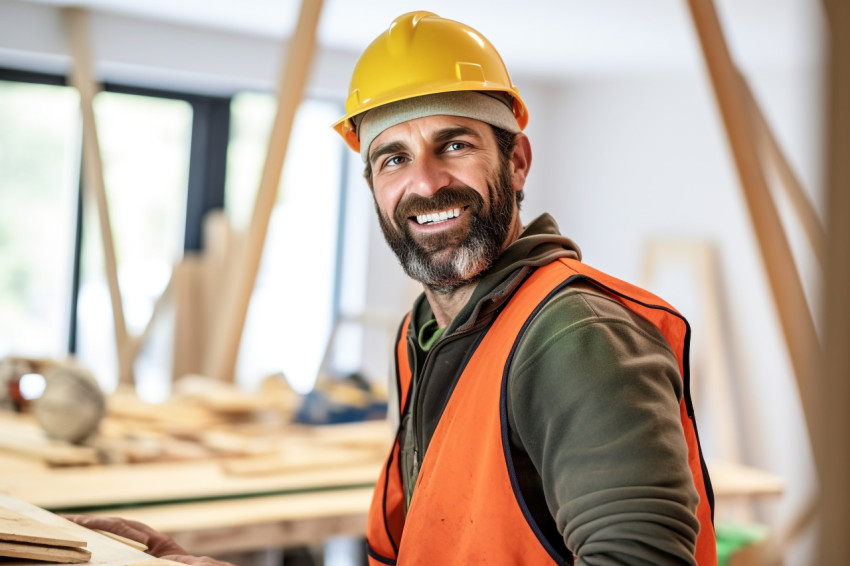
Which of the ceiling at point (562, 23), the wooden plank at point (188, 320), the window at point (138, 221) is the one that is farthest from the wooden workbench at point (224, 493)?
the window at point (138, 221)

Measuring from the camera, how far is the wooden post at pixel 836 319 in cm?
58

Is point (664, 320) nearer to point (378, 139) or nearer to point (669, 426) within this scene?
point (669, 426)

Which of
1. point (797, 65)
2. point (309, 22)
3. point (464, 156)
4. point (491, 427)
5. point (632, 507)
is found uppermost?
point (797, 65)

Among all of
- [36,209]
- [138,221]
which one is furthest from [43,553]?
[138,221]

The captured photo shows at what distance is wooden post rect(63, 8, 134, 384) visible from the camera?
22.9ft

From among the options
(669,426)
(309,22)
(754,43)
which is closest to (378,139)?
(669,426)

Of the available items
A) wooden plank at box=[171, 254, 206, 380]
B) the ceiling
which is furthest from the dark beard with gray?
wooden plank at box=[171, 254, 206, 380]

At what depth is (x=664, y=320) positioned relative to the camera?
5.52ft

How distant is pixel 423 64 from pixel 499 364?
756mm

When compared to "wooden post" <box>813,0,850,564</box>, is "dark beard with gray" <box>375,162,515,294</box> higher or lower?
higher

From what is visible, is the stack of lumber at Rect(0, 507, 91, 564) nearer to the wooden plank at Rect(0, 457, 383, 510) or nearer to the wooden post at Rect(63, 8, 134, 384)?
the wooden plank at Rect(0, 457, 383, 510)

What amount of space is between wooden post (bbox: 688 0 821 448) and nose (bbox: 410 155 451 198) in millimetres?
2109

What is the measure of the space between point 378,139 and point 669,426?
1.05 meters

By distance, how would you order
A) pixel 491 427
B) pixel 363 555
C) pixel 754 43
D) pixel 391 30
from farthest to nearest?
pixel 754 43
pixel 363 555
pixel 391 30
pixel 491 427
